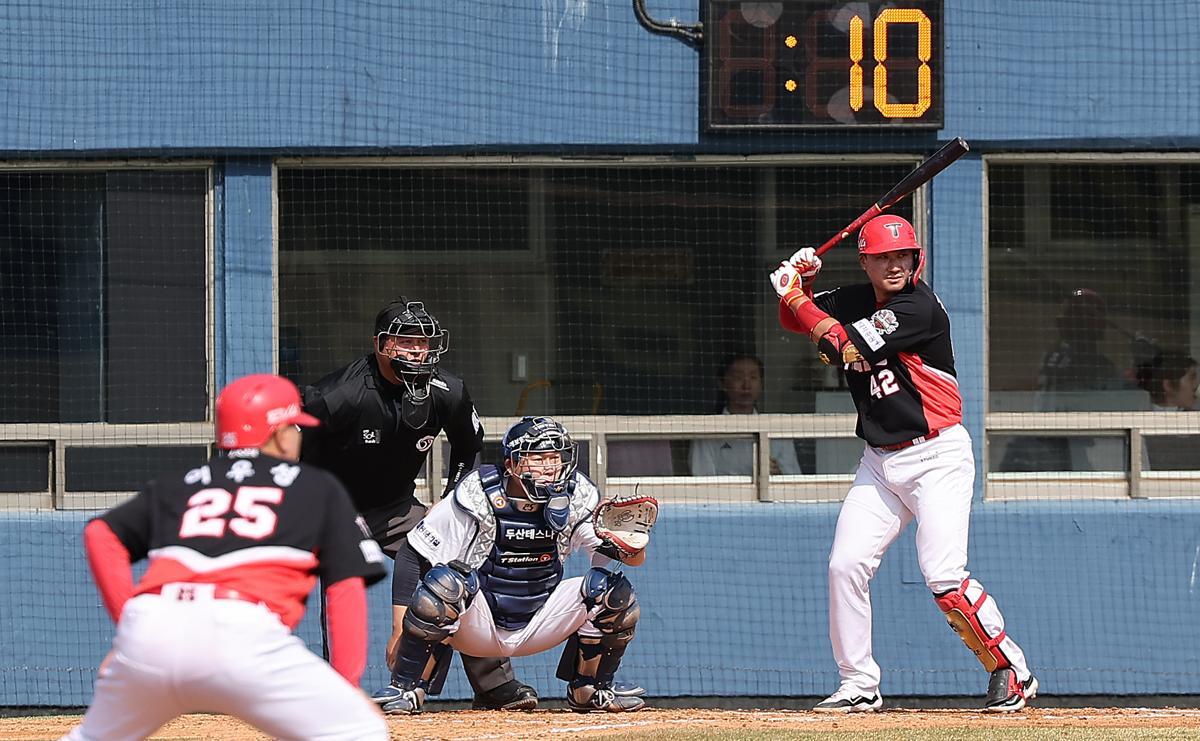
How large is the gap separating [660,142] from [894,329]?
7.36 ft

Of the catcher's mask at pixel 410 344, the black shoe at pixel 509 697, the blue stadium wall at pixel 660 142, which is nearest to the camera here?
the catcher's mask at pixel 410 344

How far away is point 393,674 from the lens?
279 inches

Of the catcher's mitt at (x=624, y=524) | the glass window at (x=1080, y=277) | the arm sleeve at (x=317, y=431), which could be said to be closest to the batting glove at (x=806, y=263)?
the catcher's mitt at (x=624, y=524)

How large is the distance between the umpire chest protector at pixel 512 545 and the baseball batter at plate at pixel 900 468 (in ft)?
3.62

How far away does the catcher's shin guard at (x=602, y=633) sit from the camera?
22.7 feet

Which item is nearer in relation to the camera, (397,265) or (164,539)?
(164,539)

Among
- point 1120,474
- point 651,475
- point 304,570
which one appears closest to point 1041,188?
point 1120,474

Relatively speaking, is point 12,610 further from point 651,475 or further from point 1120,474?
point 1120,474

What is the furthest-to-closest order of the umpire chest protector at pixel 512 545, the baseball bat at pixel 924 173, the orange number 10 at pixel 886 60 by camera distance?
1. the orange number 10 at pixel 886 60
2. the baseball bat at pixel 924 173
3. the umpire chest protector at pixel 512 545

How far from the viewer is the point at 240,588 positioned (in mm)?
→ 3963

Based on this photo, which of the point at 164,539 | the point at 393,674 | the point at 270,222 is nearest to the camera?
the point at 164,539

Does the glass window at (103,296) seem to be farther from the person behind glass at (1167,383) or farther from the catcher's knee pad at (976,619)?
the person behind glass at (1167,383)

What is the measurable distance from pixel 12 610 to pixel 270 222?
233 centimetres

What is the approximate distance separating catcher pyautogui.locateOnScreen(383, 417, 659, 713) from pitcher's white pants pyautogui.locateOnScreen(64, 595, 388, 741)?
282 centimetres
